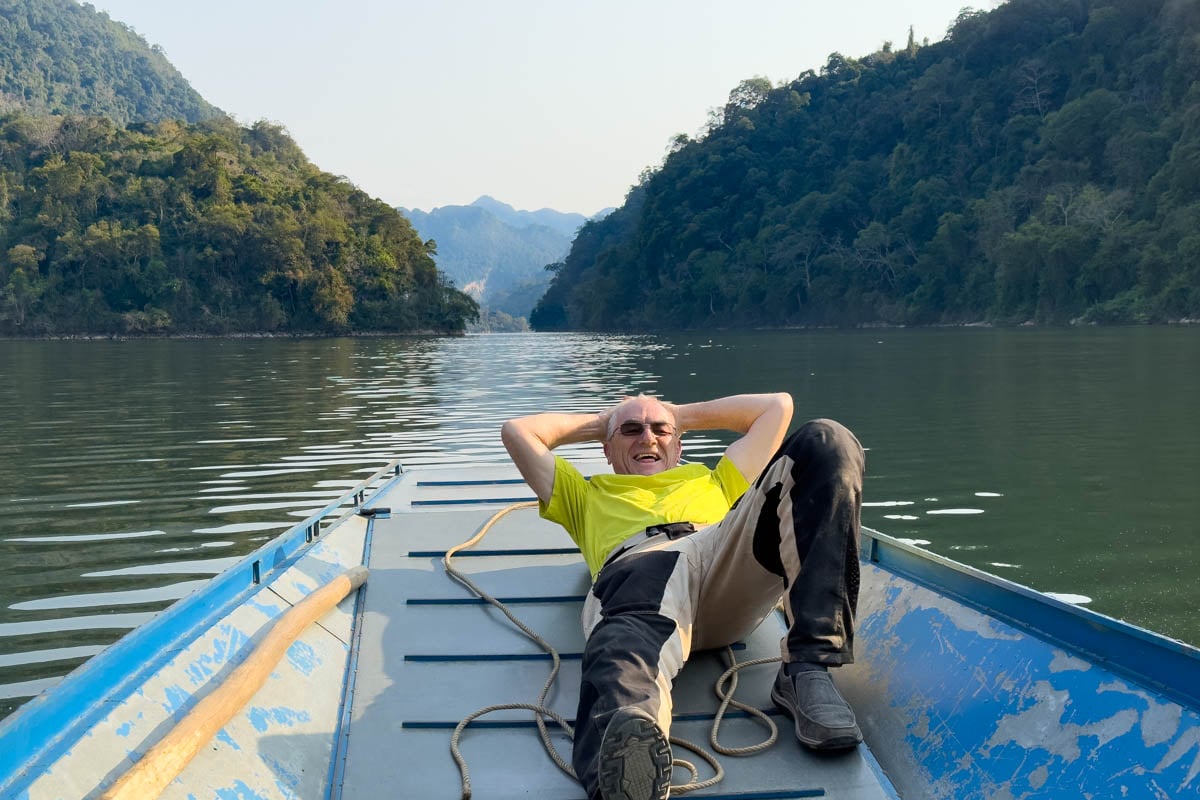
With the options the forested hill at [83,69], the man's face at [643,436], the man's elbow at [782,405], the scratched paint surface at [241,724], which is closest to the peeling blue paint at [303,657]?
the scratched paint surface at [241,724]

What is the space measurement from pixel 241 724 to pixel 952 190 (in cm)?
6575

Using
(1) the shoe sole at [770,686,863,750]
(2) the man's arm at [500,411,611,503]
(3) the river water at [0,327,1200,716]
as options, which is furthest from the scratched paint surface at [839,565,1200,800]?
(3) the river water at [0,327,1200,716]

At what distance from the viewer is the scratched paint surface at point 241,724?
204 centimetres

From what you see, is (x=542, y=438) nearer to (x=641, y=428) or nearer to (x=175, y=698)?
(x=641, y=428)

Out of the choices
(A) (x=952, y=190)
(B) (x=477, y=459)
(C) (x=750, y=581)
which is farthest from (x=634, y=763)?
(A) (x=952, y=190)

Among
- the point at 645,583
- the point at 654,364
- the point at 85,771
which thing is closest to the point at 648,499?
the point at 645,583

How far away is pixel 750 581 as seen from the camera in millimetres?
2646

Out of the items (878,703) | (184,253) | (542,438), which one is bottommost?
(878,703)

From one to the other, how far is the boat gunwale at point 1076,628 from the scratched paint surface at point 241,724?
1.81 metres

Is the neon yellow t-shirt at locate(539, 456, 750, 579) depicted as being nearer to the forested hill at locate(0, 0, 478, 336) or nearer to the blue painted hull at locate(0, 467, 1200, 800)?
the blue painted hull at locate(0, 467, 1200, 800)

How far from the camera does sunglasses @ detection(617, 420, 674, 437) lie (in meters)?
3.36

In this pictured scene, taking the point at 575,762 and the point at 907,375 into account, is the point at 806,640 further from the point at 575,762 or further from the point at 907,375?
the point at 907,375

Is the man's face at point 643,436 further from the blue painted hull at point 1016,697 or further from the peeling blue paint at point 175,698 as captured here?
the peeling blue paint at point 175,698

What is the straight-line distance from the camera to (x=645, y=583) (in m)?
2.61
